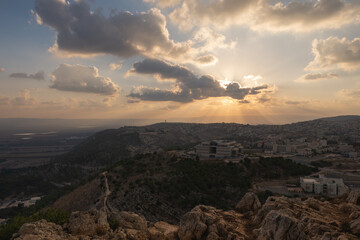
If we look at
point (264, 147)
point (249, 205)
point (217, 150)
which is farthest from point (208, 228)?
point (264, 147)

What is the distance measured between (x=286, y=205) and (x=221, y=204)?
31.7 m

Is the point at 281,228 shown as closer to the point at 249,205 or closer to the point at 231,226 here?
the point at 231,226

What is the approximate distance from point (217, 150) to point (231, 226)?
66664 mm

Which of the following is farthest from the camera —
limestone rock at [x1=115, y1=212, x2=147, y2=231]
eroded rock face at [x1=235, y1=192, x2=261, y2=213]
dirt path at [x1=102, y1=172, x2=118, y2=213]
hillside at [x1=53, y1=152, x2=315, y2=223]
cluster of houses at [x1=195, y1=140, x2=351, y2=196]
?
cluster of houses at [x1=195, y1=140, x2=351, y2=196]

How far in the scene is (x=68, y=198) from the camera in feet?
204

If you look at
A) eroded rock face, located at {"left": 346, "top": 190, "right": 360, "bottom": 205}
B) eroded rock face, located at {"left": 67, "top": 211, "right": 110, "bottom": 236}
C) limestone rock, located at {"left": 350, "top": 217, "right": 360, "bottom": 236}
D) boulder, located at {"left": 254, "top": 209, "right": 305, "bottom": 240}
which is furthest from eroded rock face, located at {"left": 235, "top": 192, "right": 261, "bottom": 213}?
eroded rock face, located at {"left": 67, "top": 211, "right": 110, "bottom": 236}

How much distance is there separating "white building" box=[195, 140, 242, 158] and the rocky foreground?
196ft

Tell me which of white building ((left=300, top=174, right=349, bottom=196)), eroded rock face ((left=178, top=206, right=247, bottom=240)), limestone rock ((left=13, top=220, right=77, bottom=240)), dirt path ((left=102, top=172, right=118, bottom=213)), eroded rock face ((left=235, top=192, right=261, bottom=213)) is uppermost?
limestone rock ((left=13, top=220, right=77, bottom=240))

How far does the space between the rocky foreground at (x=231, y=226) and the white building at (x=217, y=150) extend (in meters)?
59.7

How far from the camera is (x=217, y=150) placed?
83812mm

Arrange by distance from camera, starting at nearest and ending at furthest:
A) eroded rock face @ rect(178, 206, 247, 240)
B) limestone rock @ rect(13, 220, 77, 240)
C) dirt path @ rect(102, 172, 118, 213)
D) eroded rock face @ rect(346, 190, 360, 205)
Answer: limestone rock @ rect(13, 220, 77, 240) < eroded rock face @ rect(178, 206, 247, 240) < eroded rock face @ rect(346, 190, 360, 205) < dirt path @ rect(102, 172, 118, 213)

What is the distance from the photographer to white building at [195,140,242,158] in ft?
270

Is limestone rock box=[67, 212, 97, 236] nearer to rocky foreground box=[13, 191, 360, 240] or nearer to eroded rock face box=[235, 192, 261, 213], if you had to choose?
rocky foreground box=[13, 191, 360, 240]

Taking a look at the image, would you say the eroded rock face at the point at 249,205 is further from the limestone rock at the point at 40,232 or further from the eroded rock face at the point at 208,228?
the limestone rock at the point at 40,232
